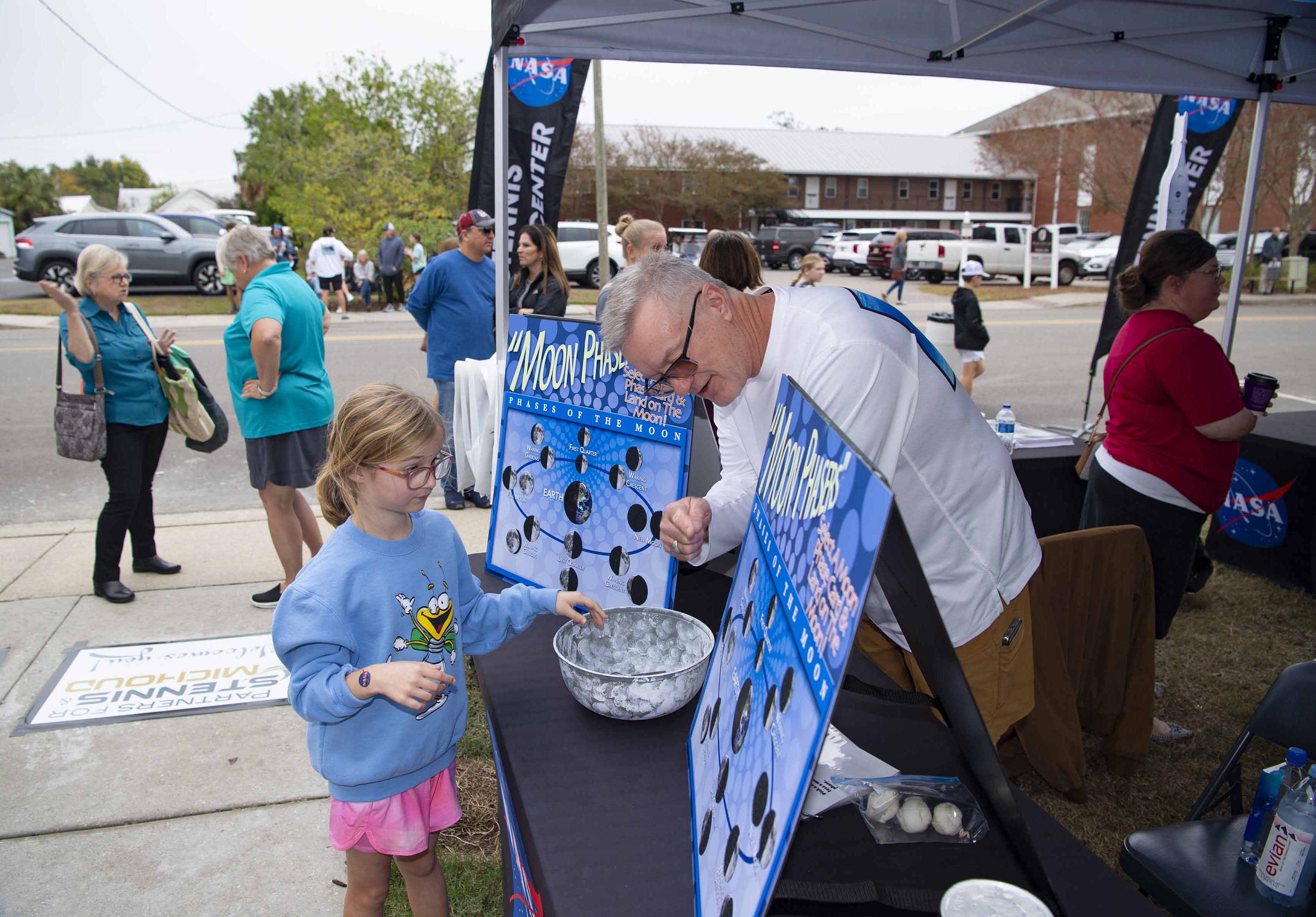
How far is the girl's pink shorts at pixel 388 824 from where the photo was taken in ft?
5.48

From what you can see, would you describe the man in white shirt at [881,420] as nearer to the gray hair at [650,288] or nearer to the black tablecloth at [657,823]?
the gray hair at [650,288]

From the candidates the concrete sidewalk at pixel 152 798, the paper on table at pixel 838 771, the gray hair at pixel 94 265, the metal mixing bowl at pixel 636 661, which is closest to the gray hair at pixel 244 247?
the gray hair at pixel 94 265

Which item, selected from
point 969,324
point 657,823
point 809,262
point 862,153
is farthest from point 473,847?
point 862,153

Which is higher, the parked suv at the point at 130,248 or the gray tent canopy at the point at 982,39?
the gray tent canopy at the point at 982,39

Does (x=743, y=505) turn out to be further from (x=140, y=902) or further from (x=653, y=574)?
(x=140, y=902)

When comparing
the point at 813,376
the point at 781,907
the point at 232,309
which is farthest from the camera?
the point at 232,309

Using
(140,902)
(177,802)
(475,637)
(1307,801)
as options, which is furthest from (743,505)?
(177,802)

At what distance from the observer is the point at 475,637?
72.2 inches

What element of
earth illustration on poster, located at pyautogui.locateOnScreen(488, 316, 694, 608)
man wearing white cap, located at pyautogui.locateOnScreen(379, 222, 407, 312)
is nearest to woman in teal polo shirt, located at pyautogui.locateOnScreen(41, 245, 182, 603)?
earth illustration on poster, located at pyautogui.locateOnScreen(488, 316, 694, 608)

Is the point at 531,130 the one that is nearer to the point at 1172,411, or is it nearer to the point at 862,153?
the point at 1172,411

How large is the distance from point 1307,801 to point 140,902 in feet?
9.13

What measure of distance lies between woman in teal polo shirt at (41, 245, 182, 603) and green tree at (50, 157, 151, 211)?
84789mm

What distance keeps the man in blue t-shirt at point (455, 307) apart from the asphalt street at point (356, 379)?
170 cm

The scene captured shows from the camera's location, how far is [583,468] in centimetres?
223
